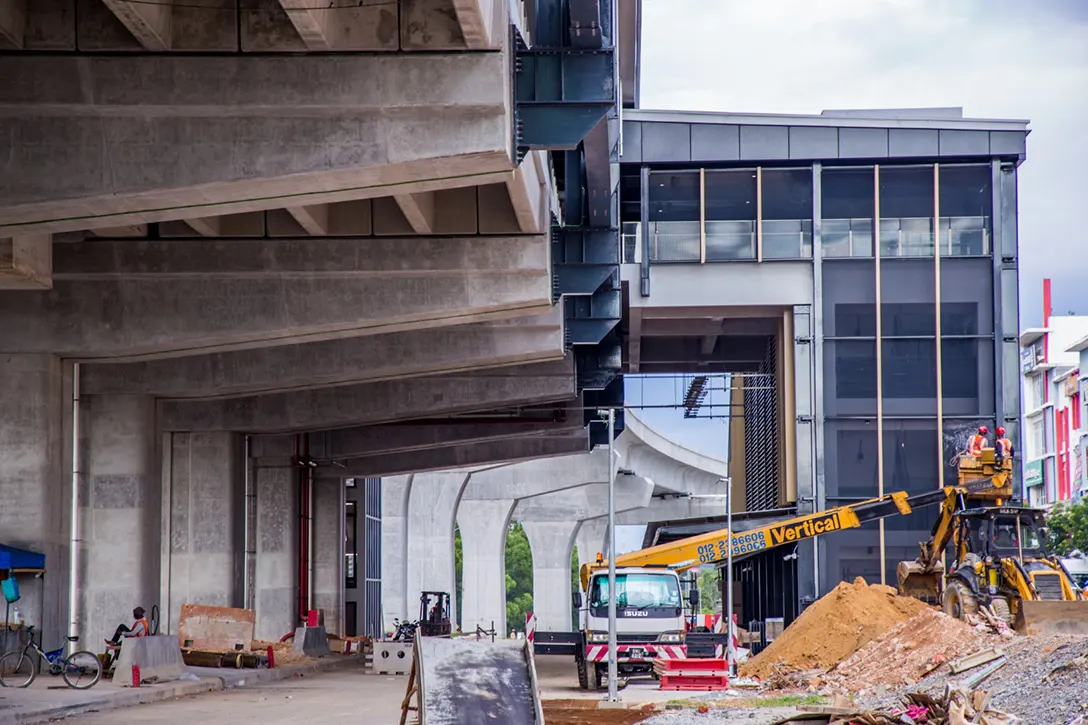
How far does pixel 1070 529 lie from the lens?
89.4 metres

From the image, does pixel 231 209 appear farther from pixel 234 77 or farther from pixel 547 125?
pixel 547 125

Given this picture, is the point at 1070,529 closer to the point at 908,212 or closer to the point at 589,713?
the point at 908,212

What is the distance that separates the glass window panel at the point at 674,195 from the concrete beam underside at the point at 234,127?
31.7m

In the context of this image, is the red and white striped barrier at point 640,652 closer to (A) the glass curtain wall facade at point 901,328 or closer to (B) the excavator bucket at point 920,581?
(B) the excavator bucket at point 920,581

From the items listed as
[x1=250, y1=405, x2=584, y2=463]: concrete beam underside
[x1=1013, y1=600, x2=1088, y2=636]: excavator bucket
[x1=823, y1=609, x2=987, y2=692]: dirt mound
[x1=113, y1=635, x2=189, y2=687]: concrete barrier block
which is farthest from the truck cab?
[x1=250, y1=405, x2=584, y2=463]: concrete beam underside

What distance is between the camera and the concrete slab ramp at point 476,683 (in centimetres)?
1491

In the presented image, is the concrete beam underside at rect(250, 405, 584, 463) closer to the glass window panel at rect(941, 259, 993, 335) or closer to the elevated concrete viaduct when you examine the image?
the elevated concrete viaduct

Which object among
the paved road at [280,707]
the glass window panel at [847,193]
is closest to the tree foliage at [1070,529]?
the glass window panel at [847,193]

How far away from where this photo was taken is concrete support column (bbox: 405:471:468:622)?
7738 cm

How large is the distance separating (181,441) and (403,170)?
93.9 feet

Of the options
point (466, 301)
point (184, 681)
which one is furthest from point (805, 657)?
point (184, 681)

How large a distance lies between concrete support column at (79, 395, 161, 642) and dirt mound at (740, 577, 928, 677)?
14142 mm

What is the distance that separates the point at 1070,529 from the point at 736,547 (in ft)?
190

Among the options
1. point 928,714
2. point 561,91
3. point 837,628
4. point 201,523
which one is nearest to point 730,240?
point 201,523
